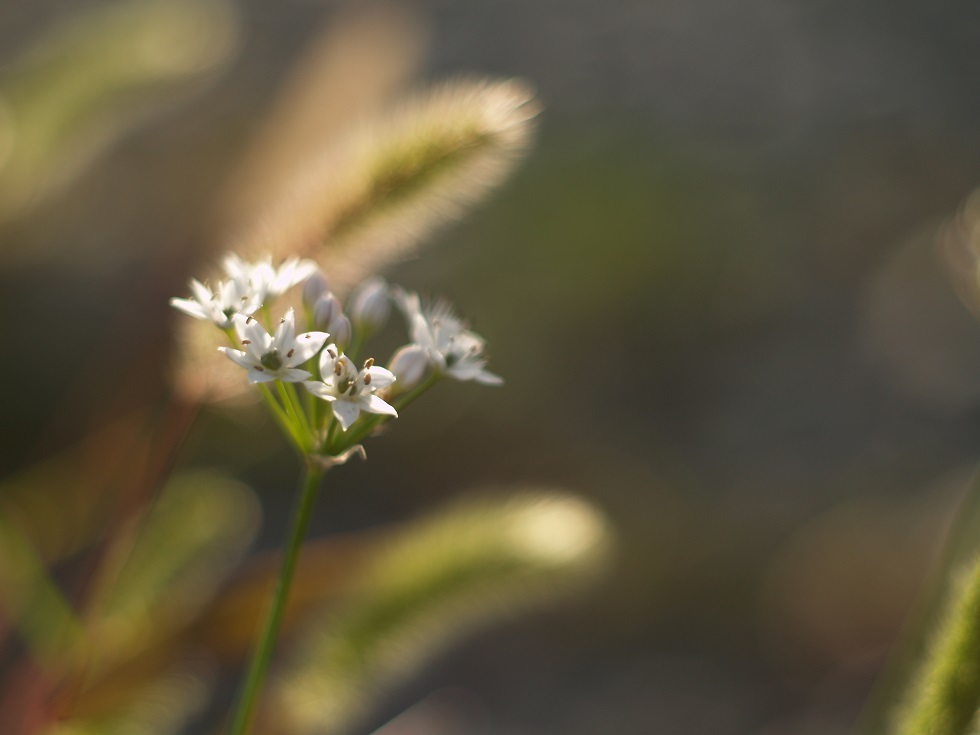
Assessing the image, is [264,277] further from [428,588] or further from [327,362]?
[428,588]

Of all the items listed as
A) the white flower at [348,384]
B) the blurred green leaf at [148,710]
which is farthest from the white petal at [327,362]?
the blurred green leaf at [148,710]

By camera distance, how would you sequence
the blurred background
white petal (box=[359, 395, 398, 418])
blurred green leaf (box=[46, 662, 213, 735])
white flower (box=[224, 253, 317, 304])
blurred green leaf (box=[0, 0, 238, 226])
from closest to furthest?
white petal (box=[359, 395, 398, 418]) → white flower (box=[224, 253, 317, 304]) → blurred green leaf (box=[46, 662, 213, 735]) → blurred green leaf (box=[0, 0, 238, 226]) → the blurred background

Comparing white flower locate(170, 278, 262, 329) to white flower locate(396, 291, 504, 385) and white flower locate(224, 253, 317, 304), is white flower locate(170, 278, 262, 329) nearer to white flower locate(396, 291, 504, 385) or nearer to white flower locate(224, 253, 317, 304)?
white flower locate(224, 253, 317, 304)

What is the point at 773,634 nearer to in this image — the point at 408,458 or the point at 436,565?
the point at 408,458

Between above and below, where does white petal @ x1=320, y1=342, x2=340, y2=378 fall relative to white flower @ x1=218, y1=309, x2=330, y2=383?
below

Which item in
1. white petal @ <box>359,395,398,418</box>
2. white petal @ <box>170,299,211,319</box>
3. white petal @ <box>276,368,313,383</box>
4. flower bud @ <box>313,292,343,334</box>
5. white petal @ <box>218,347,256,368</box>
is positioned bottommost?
white petal @ <box>359,395,398,418</box>

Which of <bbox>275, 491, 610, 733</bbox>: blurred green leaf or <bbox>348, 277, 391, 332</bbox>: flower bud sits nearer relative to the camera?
<bbox>348, 277, 391, 332</bbox>: flower bud

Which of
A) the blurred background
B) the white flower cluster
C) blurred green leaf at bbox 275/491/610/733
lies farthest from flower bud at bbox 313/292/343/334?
the blurred background
